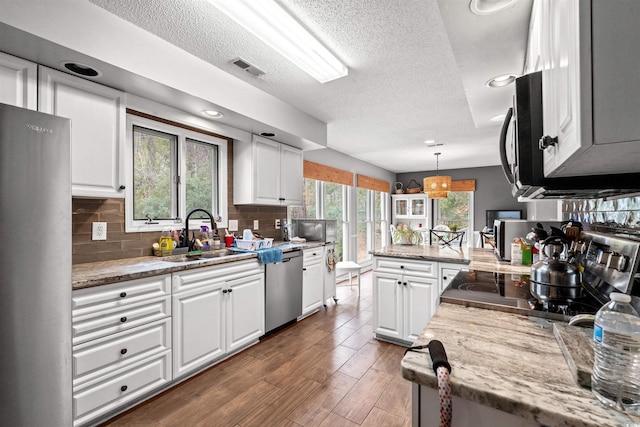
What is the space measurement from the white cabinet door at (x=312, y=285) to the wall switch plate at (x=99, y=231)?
1941 mm

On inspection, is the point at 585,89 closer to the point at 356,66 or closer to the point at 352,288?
the point at 356,66

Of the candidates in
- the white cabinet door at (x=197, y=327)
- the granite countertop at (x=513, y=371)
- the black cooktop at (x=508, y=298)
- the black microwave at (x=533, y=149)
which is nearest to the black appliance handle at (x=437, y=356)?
the granite countertop at (x=513, y=371)

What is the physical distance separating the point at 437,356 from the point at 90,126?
2.30 metres

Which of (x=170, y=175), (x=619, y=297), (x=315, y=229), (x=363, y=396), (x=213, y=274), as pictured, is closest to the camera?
(x=619, y=297)

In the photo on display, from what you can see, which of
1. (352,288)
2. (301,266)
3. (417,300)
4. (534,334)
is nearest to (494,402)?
(534,334)

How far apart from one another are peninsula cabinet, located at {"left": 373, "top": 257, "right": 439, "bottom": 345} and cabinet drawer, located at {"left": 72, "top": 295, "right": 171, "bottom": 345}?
1797 mm

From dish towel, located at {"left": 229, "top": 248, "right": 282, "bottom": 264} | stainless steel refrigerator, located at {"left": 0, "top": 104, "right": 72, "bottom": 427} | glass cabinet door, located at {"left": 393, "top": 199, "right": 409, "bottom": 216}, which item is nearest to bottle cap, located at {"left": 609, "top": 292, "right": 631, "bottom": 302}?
stainless steel refrigerator, located at {"left": 0, "top": 104, "right": 72, "bottom": 427}

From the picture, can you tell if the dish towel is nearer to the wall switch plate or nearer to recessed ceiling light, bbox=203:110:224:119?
the wall switch plate

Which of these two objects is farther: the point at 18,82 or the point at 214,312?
the point at 214,312

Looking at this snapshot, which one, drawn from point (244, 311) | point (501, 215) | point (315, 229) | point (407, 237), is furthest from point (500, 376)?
point (501, 215)

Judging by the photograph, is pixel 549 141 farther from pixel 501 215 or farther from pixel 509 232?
pixel 501 215

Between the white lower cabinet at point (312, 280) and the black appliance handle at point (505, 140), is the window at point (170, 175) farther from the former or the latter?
the black appliance handle at point (505, 140)

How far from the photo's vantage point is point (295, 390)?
2076mm

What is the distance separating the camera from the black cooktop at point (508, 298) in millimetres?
1049
